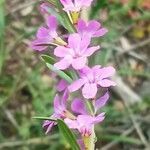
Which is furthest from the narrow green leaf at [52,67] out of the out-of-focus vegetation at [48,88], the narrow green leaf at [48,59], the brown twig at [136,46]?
the brown twig at [136,46]

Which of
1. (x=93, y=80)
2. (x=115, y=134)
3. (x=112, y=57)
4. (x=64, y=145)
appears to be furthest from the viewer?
(x=112, y=57)

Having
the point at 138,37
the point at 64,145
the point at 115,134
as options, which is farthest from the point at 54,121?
the point at 138,37

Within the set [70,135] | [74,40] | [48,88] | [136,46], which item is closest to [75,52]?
[74,40]

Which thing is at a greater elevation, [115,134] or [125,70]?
[125,70]

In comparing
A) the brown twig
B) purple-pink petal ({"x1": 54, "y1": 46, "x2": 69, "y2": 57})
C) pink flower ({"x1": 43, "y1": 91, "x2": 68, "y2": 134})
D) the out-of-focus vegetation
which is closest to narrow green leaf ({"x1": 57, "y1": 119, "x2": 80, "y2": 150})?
pink flower ({"x1": 43, "y1": 91, "x2": 68, "y2": 134})

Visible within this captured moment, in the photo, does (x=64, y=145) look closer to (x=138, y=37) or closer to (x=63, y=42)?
(x=138, y=37)

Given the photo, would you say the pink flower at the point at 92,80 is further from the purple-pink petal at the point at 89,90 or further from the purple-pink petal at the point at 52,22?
the purple-pink petal at the point at 52,22

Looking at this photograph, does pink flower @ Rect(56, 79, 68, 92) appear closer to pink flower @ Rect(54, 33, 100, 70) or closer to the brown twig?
pink flower @ Rect(54, 33, 100, 70)
